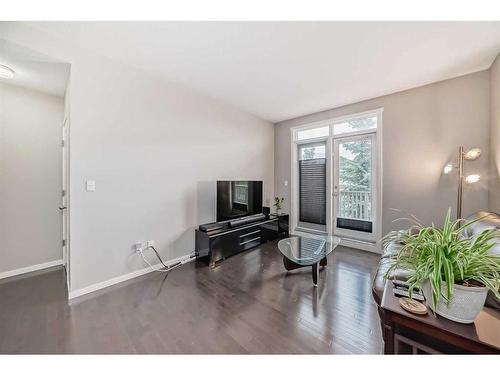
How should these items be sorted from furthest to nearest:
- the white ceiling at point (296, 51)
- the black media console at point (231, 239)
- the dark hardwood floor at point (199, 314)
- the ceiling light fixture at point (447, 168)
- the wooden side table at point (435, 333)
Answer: the black media console at point (231, 239), the ceiling light fixture at point (447, 168), the white ceiling at point (296, 51), the dark hardwood floor at point (199, 314), the wooden side table at point (435, 333)

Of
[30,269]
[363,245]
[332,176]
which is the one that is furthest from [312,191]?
[30,269]

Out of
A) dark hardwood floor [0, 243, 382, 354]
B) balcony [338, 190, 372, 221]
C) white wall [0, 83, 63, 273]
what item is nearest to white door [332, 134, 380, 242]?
balcony [338, 190, 372, 221]

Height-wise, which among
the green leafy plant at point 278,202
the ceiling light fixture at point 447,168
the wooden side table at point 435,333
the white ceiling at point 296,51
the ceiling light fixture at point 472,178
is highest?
the white ceiling at point 296,51

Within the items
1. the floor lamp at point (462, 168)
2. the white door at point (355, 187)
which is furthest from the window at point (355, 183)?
the floor lamp at point (462, 168)

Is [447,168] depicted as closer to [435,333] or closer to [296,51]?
[296,51]

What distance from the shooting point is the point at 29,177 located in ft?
8.71

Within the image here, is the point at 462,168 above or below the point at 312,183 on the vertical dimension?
above

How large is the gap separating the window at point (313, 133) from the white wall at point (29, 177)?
404cm

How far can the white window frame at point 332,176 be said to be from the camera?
11.1ft

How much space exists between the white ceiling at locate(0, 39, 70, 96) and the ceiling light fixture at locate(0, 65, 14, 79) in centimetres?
4

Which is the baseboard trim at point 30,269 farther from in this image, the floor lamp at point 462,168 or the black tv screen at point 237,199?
the floor lamp at point 462,168

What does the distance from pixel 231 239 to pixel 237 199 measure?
0.67m

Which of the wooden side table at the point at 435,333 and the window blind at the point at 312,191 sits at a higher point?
the window blind at the point at 312,191
